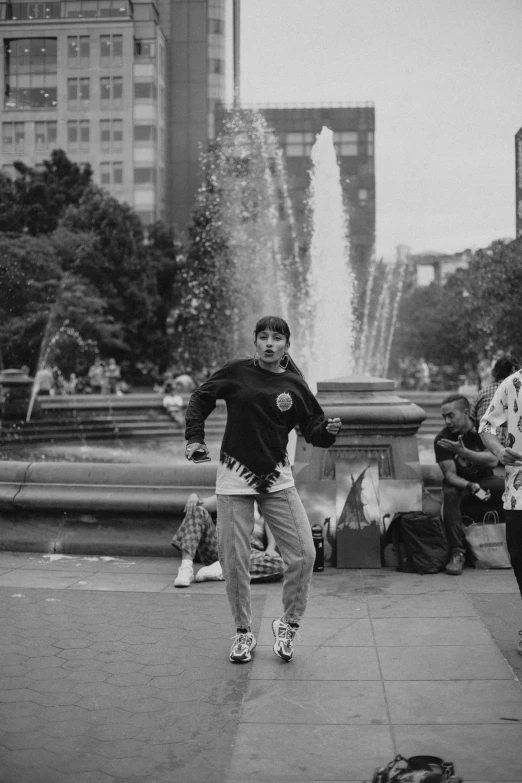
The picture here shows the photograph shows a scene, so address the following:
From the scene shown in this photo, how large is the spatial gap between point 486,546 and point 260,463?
8.84 feet

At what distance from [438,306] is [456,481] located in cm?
4349

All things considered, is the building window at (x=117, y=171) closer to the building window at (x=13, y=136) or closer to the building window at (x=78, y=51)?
the building window at (x=78, y=51)

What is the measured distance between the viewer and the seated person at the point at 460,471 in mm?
6602

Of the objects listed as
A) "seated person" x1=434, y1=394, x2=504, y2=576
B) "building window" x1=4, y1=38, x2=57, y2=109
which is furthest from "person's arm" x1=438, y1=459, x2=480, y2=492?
"building window" x1=4, y1=38, x2=57, y2=109

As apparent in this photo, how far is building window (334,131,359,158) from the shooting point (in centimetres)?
8162

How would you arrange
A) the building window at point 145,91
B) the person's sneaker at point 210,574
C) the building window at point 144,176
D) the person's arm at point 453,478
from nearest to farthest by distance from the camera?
1. the person's sneaker at point 210,574
2. the person's arm at point 453,478
3. the building window at point 145,91
4. the building window at point 144,176

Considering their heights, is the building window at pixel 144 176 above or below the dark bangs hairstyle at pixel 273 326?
above

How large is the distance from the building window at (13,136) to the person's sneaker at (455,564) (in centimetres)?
4785

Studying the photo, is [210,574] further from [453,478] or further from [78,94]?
[78,94]

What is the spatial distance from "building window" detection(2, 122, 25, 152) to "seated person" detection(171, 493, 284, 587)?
47.1 m

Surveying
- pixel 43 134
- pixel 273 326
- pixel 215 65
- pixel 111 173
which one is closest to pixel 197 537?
pixel 273 326

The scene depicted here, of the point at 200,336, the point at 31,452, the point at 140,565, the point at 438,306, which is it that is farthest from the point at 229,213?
the point at 140,565

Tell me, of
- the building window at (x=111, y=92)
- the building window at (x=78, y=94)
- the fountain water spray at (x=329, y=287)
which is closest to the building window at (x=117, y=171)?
the building window at (x=111, y=92)

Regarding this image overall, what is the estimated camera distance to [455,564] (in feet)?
21.1
